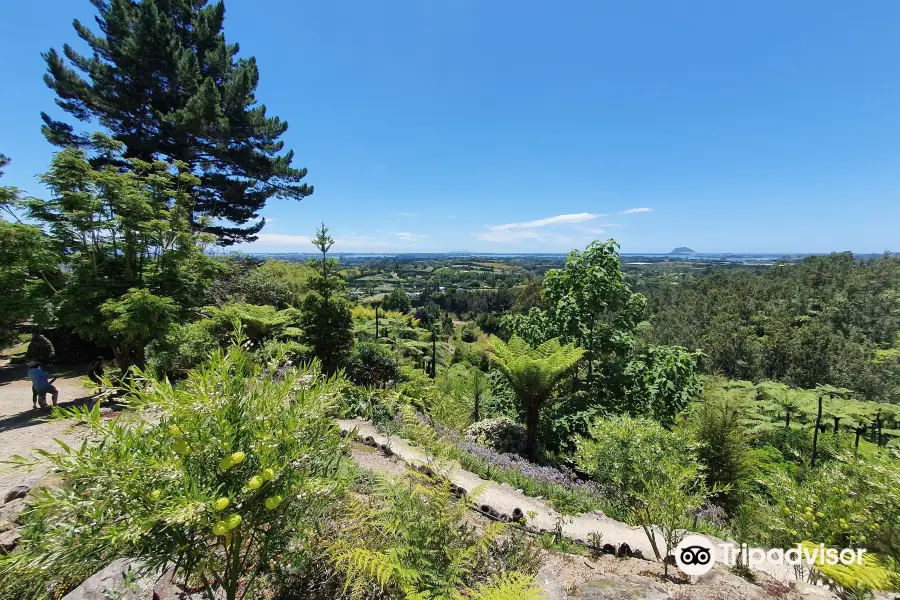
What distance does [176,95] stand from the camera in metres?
12.5

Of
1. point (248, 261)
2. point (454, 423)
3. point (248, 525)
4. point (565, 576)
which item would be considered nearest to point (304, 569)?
point (248, 525)

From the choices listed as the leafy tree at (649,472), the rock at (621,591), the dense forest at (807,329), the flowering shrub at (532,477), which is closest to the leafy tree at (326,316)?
the flowering shrub at (532,477)

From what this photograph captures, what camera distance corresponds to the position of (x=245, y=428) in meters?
1.42

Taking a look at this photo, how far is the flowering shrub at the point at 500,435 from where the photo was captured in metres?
6.35

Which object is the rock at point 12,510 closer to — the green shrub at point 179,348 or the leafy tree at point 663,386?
the green shrub at point 179,348

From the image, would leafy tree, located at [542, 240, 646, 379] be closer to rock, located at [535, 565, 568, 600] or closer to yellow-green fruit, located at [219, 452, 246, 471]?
rock, located at [535, 565, 568, 600]

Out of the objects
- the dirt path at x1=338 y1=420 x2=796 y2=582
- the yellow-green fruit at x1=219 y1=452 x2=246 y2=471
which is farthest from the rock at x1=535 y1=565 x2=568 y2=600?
the yellow-green fruit at x1=219 y1=452 x2=246 y2=471

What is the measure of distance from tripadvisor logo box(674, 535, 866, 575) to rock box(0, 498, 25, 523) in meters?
5.15

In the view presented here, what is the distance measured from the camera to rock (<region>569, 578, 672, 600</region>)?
2279 millimetres

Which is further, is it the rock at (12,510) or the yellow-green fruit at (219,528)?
the rock at (12,510)

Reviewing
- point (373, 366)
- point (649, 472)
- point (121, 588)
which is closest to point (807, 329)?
point (373, 366)

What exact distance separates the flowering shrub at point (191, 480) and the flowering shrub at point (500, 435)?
5038mm

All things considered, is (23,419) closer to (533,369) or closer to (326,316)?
(326,316)

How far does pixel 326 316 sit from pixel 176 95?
459 inches
